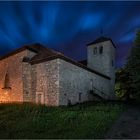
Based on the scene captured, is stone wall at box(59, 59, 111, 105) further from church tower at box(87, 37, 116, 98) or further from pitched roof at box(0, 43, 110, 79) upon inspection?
church tower at box(87, 37, 116, 98)

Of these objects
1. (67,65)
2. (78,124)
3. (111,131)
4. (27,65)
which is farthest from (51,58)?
(111,131)

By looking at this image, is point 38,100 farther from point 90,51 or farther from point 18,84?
point 90,51

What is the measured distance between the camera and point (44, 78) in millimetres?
25453

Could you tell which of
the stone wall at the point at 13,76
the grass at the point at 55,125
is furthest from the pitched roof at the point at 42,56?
the grass at the point at 55,125

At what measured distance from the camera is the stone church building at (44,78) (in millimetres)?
24297

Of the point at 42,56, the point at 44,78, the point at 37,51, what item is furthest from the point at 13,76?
the point at 44,78

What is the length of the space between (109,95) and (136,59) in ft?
52.4

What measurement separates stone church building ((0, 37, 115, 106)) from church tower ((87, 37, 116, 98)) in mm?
6246

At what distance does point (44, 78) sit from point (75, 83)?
383 centimetres

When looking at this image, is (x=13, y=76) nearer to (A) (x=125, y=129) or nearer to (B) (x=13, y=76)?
(B) (x=13, y=76)

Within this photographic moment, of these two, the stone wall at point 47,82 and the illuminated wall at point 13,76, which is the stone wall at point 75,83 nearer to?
the stone wall at point 47,82

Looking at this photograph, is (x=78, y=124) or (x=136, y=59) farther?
(x=136, y=59)

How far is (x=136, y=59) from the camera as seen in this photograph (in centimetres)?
2394

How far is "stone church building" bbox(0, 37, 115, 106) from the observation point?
2430 centimetres
